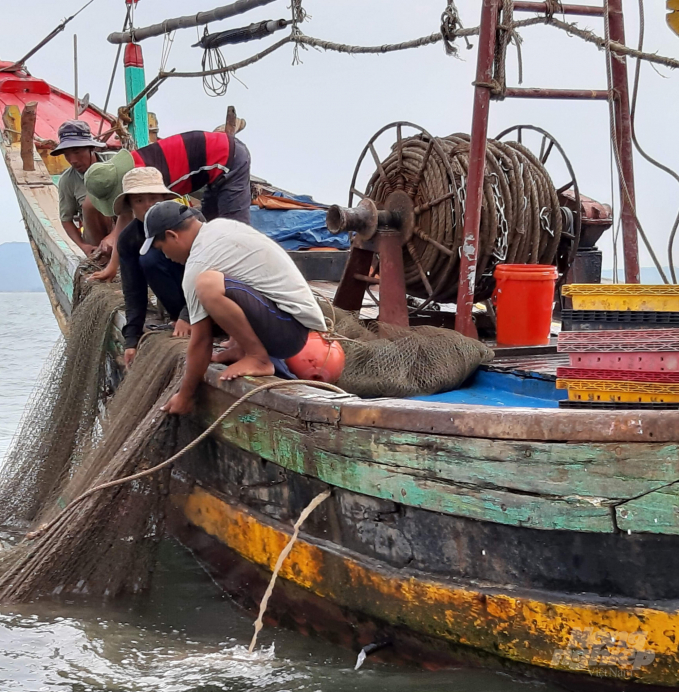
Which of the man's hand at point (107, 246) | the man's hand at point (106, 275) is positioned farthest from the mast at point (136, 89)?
the man's hand at point (106, 275)

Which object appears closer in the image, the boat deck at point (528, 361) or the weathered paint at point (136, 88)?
the boat deck at point (528, 361)

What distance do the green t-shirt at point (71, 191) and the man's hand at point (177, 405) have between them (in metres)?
4.13

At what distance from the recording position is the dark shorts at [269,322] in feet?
12.5

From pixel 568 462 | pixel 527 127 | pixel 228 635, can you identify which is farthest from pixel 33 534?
pixel 527 127

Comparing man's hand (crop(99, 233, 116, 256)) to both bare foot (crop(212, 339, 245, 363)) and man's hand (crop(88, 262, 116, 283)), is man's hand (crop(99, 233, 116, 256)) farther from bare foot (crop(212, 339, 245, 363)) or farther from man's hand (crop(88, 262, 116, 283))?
bare foot (crop(212, 339, 245, 363))

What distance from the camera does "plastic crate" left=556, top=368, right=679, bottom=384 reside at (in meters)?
3.36

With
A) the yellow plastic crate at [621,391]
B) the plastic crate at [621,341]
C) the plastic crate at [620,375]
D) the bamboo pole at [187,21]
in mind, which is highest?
A: the bamboo pole at [187,21]

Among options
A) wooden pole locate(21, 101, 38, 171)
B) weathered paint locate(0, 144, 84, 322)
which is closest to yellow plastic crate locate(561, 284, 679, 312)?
weathered paint locate(0, 144, 84, 322)

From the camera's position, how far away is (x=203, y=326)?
386cm

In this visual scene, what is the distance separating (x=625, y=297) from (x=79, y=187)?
548 centimetres

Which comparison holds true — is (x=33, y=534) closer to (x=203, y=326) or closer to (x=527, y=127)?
(x=203, y=326)

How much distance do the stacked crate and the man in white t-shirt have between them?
124 centimetres

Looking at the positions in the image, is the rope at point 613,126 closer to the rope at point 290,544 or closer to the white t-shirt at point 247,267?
the white t-shirt at point 247,267

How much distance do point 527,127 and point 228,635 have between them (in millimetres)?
4414
